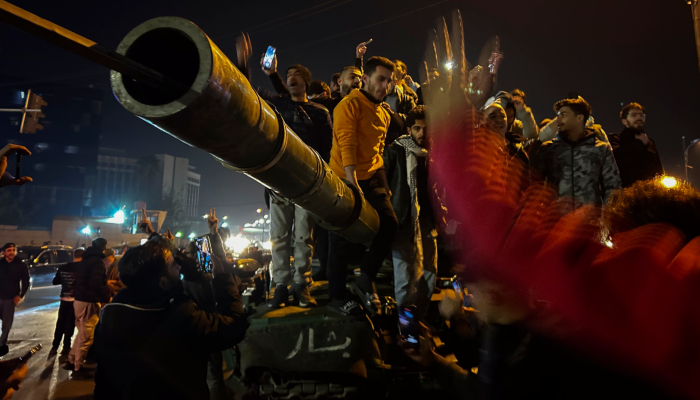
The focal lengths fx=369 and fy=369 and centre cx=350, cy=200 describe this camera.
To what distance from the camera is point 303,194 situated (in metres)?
1.94

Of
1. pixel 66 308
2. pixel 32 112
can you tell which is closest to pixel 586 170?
pixel 66 308

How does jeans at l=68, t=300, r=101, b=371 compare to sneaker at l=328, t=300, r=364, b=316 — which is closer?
sneaker at l=328, t=300, r=364, b=316

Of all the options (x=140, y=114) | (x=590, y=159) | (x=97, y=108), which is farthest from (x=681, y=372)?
(x=97, y=108)

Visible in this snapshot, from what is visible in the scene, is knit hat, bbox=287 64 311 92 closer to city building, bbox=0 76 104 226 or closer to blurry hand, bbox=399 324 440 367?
blurry hand, bbox=399 324 440 367

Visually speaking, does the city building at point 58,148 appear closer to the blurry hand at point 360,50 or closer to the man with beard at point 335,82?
the man with beard at point 335,82

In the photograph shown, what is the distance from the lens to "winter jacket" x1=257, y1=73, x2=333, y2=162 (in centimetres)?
520

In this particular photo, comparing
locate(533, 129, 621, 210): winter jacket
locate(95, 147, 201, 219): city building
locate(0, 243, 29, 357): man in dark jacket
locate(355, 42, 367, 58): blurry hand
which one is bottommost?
locate(0, 243, 29, 357): man in dark jacket

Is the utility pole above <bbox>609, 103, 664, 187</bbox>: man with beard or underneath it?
above

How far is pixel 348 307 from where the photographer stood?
3967 mm

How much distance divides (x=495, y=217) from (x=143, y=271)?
3.04 meters

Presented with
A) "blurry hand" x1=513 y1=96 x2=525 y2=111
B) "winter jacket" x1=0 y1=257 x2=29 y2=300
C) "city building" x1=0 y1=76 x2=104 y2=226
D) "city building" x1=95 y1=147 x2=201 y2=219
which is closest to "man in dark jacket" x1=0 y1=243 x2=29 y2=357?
"winter jacket" x1=0 y1=257 x2=29 y2=300

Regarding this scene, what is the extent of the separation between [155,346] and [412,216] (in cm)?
319

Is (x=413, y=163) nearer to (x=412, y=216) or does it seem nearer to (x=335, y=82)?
(x=412, y=216)

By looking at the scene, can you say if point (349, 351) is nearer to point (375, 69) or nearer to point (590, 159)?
point (375, 69)
